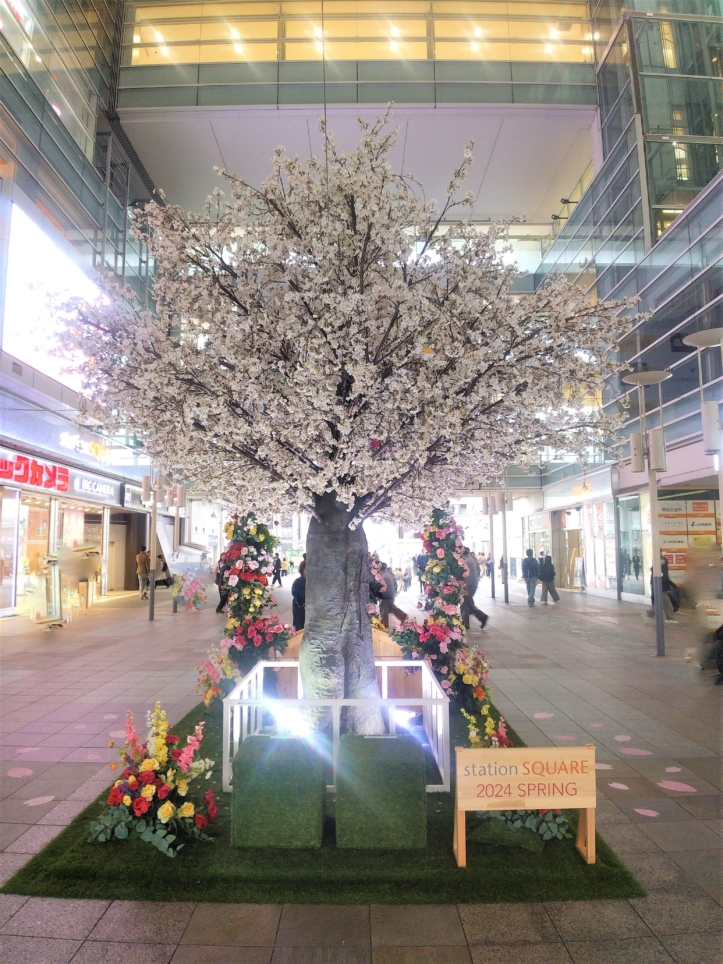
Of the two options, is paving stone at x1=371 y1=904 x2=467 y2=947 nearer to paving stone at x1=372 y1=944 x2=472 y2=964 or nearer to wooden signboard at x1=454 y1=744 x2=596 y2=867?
paving stone at x1=372 y1=944 x2=472 y2=964

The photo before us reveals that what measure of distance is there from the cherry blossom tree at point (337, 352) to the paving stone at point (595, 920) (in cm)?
229

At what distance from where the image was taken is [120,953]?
286cm

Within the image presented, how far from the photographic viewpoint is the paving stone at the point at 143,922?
2977mm

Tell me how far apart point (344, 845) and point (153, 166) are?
24.1 meters

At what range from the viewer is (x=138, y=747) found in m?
3.96

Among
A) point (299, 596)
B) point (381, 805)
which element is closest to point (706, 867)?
point (381, 805)

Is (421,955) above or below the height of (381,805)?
below

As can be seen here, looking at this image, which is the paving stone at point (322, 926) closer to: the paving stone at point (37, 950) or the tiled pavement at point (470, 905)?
the tiled pavement at point (470, 905)

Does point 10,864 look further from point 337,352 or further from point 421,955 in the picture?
point 337,352

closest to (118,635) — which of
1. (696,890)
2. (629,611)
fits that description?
(696,890)

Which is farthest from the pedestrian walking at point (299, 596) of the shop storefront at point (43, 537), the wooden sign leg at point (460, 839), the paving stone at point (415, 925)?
the shop storefront at point (43, 537)

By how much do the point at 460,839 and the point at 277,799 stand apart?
46.4 inches

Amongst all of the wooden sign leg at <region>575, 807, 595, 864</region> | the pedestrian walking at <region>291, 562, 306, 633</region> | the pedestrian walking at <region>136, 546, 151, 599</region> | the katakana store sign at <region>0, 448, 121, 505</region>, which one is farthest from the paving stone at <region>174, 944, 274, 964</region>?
the pedestrian walking at <region>136, 546, 151, 599</region>

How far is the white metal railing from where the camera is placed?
4.52 metres
